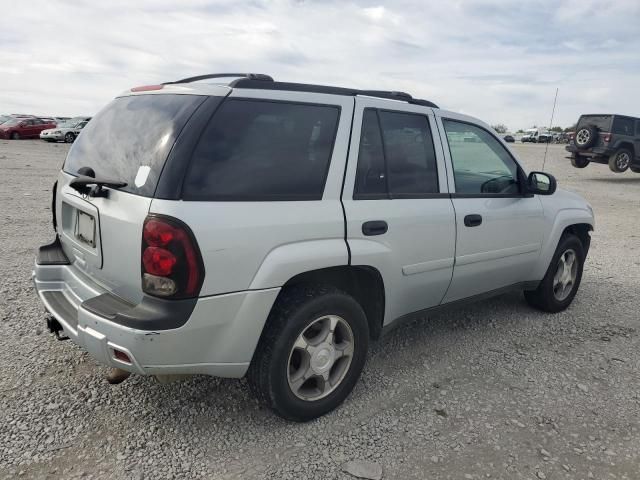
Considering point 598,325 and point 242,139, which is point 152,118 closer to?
point 242,139

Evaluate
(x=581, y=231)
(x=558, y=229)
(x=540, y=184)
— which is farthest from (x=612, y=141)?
(x=540, y=184)

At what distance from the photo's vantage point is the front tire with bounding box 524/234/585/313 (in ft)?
14.6

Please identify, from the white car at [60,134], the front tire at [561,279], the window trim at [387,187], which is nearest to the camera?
the window trim at [387,187]

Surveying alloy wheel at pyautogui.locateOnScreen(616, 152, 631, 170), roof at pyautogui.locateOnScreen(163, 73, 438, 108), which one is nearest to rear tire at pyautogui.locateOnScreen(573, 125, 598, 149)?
alloy wheel at pyautogui.locateOnScreen(616, 152, 631, 170)

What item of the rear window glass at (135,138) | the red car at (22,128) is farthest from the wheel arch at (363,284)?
the red car at (22,128)

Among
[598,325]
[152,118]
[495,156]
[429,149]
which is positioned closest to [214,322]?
[152,118]

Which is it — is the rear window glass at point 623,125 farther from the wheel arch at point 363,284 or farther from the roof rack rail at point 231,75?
the roof rack rail at point 231,75

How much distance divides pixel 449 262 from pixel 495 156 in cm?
106

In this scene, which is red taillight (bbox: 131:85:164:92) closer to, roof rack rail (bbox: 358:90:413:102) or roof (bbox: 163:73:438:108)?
roof (bbox: 163:73:438:108)

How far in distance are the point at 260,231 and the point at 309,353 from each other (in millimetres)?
781

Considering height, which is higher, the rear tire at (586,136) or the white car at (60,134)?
the rear tire at (586,136)

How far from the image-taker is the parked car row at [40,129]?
29.3 m

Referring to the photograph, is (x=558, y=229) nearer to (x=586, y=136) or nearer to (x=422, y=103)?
(x=422, y=103)

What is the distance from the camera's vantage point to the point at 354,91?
3.05m
